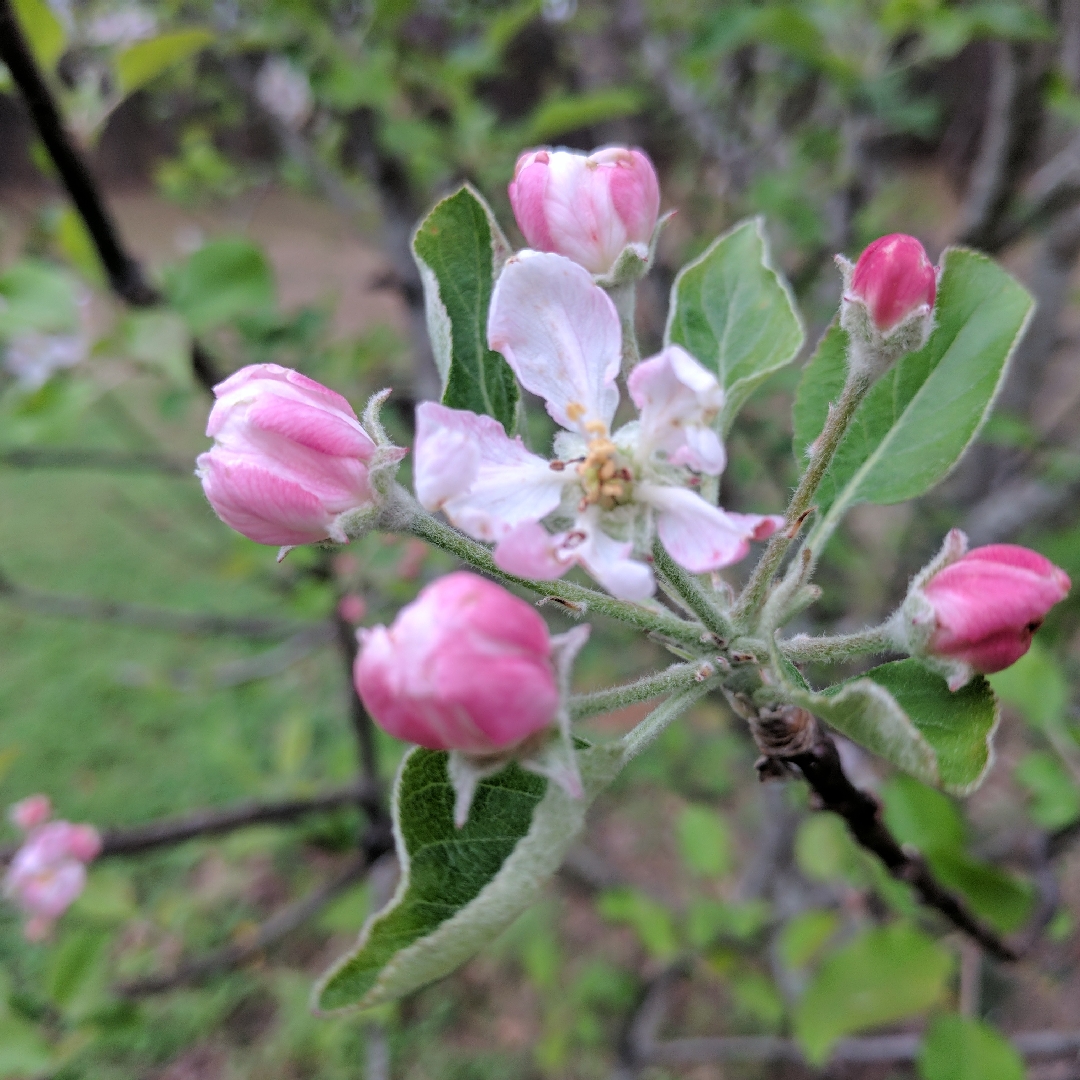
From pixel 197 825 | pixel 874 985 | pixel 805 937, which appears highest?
pixel 197 825

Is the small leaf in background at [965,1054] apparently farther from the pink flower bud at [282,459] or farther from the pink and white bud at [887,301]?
the pink flower bud at [282,459]

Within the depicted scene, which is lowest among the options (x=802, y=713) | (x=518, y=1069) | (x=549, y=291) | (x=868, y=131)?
(x=518, y=1069)

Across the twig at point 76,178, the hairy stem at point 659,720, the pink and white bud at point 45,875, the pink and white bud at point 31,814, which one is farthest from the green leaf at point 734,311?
the pink and white bud at point 31,814

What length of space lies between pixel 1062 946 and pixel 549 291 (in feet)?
10.6

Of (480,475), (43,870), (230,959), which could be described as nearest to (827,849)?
(230,959)

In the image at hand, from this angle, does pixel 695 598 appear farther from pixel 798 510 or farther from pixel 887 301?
pixel 887 301

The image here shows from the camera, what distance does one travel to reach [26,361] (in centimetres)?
284

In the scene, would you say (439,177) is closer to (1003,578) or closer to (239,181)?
(239,181)

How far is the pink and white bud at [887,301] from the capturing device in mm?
701

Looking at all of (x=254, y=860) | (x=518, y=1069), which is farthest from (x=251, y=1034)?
(x=518, y=1069)

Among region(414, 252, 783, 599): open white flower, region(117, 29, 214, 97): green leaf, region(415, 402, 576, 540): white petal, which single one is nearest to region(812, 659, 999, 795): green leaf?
region(414, 252, 783, 599): open white flower

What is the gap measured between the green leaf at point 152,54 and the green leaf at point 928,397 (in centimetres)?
142

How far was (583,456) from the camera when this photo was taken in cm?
78

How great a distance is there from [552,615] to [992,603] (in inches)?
87.9
